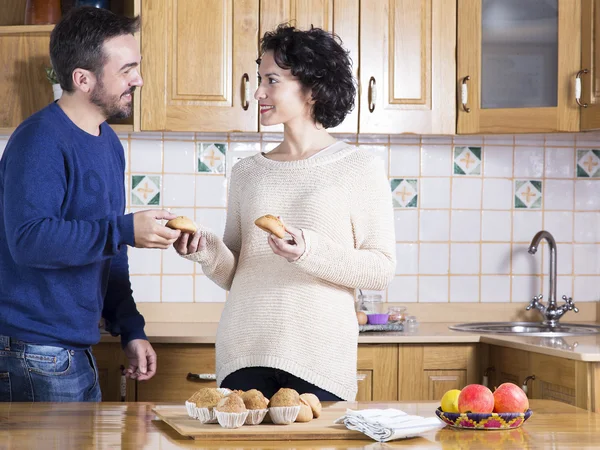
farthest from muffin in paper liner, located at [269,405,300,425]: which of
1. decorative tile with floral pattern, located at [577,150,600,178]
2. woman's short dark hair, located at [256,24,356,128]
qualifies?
decorative tile with floral pattern, located at [577,150,600,178]

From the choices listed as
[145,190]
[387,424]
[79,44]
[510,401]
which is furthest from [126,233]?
[145,190]

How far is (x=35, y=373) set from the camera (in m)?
2.06

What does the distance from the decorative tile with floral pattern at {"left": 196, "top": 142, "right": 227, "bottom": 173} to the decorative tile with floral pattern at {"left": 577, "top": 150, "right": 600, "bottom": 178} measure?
1.36m

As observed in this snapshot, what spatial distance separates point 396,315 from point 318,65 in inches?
48.3

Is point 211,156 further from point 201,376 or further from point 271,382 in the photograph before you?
point 271,382

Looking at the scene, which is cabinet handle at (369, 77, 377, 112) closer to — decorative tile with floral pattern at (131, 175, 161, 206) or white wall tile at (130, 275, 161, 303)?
decorative tile with floral pattern at (131, 175, 161, 206)

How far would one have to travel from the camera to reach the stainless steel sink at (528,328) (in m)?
3.19

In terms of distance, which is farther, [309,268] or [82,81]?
[82,81]

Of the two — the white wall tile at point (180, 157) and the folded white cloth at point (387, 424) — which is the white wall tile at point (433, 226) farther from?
the folded white cloth at point (387, 424)

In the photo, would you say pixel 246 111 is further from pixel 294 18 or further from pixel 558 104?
pixel 558 104

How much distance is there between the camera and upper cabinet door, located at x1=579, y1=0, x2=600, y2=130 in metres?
3.03

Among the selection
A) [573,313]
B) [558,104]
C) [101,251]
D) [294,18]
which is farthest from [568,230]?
[101,251]

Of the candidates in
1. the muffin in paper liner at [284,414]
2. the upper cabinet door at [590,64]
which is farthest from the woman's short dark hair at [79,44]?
the upper cabinet door at [590,64]

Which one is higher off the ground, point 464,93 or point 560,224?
point 464,93
